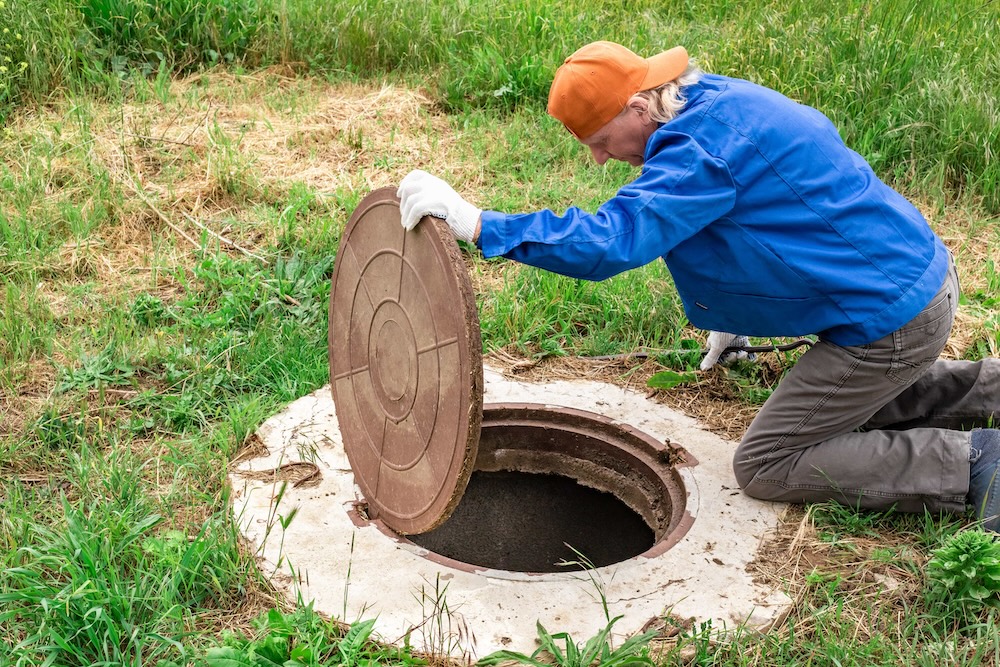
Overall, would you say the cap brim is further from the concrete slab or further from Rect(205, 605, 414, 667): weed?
Rect(205, 605, 414, 667): weed

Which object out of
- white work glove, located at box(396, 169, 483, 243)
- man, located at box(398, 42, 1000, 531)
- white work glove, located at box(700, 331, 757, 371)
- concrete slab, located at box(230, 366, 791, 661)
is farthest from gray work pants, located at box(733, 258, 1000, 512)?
white work glove, located at box(396, 169, 483, 243)

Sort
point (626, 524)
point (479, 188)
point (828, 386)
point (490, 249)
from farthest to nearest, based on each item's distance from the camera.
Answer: point (479, 188), point (626, 524), point (828, 386), point (490, 249)

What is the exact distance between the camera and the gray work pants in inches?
119

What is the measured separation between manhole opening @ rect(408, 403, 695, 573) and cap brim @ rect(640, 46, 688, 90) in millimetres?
1266

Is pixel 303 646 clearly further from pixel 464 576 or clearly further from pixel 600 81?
pixel 600 81

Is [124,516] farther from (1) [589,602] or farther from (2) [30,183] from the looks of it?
(2) [30,183]

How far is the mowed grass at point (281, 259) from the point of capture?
104 inches

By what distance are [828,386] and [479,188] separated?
2746 mm

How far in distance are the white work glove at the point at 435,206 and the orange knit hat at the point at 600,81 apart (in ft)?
1.49

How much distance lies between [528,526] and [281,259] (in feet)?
5.69

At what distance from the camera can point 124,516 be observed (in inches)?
115

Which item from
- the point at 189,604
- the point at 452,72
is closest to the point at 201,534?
the point at 189,604

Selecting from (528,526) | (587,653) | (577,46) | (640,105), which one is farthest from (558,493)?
(577,46)

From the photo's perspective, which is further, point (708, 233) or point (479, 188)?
point (479, 188)
